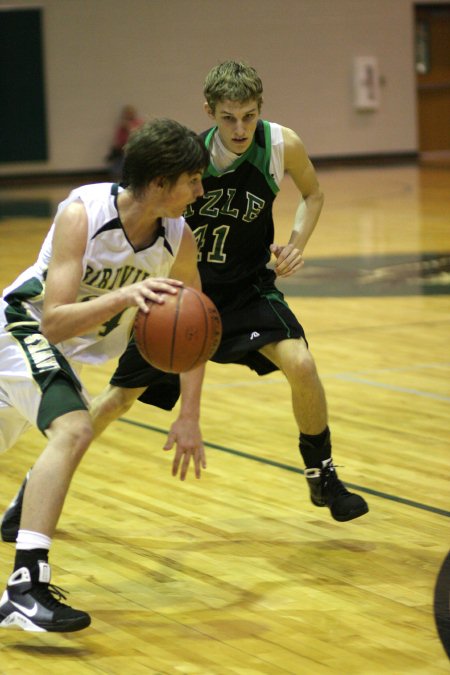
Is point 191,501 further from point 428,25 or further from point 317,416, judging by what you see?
point 428,25

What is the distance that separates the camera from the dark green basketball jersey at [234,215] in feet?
14.0

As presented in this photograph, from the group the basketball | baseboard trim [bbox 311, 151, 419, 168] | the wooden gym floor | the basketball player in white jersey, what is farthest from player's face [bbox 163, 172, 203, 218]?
baseboard trim [bbox 311, 151, 419, 168]

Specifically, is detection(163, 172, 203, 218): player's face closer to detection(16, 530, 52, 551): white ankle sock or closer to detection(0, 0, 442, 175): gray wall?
detection(16, 530, 52, 551): white ankle sock

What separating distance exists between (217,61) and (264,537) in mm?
18852

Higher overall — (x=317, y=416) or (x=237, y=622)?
(x=317, y=416)

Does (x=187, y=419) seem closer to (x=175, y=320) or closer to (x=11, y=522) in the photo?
(x=175, y=320)

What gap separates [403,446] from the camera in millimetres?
5059

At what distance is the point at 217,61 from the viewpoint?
72.0 feet

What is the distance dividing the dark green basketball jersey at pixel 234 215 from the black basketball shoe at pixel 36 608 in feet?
4.95

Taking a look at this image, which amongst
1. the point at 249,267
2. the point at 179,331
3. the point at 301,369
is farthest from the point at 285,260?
the point at 179,331

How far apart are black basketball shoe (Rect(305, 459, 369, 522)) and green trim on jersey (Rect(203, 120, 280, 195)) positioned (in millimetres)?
1041

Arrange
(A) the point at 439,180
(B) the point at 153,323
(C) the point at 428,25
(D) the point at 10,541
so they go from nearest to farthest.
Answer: (B) the point at 153,323 < (D) the point at 10,541 < (A) the point at 439,180 < (C) the point at 428,25

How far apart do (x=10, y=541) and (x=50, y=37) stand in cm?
1760

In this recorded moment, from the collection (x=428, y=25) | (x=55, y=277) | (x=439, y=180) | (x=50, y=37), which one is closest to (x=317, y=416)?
(x=55, y=277)
